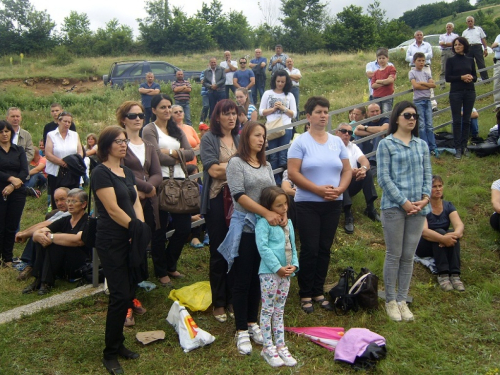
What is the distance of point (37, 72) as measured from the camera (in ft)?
85.1

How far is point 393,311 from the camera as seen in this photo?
5.25 meters

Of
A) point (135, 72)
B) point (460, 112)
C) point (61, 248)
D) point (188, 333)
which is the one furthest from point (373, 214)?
point (135, 72)

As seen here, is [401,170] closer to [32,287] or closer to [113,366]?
[113,366]

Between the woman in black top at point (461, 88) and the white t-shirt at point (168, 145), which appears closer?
the white t-shirt at point (168, 145)

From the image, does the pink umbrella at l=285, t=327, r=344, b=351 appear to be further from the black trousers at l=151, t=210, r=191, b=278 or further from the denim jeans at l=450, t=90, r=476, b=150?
the denim jeans at l=450, t=90, r=476, b=150

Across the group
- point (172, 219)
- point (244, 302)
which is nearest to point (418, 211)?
point (244, 302)

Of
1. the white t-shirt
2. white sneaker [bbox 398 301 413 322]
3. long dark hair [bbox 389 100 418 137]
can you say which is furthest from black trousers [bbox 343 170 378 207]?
the white t-shirt

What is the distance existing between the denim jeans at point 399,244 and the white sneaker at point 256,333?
55.5 inches

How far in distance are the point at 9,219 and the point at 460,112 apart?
7.48 metres

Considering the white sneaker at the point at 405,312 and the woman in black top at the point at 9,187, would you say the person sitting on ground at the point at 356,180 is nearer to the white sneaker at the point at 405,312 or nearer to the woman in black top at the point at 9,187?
the white sneaker at the point at 405,312

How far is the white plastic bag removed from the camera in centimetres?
470

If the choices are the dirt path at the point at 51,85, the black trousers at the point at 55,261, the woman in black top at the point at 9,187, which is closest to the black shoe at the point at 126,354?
the black trousers at the point at 55,261

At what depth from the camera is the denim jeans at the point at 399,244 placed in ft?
16.7

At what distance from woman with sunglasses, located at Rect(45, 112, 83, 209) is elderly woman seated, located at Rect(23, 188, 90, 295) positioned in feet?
5.58
